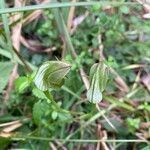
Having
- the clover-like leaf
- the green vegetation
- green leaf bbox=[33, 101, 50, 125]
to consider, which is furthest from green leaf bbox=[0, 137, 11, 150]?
the clover-like leaf

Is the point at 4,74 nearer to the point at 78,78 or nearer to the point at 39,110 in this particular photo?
the point at 39,110

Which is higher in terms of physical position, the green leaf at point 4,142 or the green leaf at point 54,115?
the green leaf at point 54,115

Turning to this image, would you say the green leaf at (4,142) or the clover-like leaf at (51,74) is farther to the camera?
the green leaf at (4,142)

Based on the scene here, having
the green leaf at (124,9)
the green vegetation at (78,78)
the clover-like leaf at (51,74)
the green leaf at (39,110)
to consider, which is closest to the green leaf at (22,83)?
the green vegetation at (78,78)

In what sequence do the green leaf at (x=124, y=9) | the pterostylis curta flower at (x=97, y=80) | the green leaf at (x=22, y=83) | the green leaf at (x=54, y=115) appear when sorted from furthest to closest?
the green leaf at (x=124, y=9) < the green leaf at (x=54, y=115) < the green leaf at (x=22, y=83) < the pterostylis curta flower at (x=97, y=80)

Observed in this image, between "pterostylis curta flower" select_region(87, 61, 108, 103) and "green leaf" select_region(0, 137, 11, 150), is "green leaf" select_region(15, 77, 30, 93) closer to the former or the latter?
"green leaf" select_region(0, 137, 11, 150)

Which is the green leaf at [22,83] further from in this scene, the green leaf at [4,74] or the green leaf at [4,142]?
the green leaf at [4,142]

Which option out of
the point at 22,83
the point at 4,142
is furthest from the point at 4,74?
the point at 4,142
